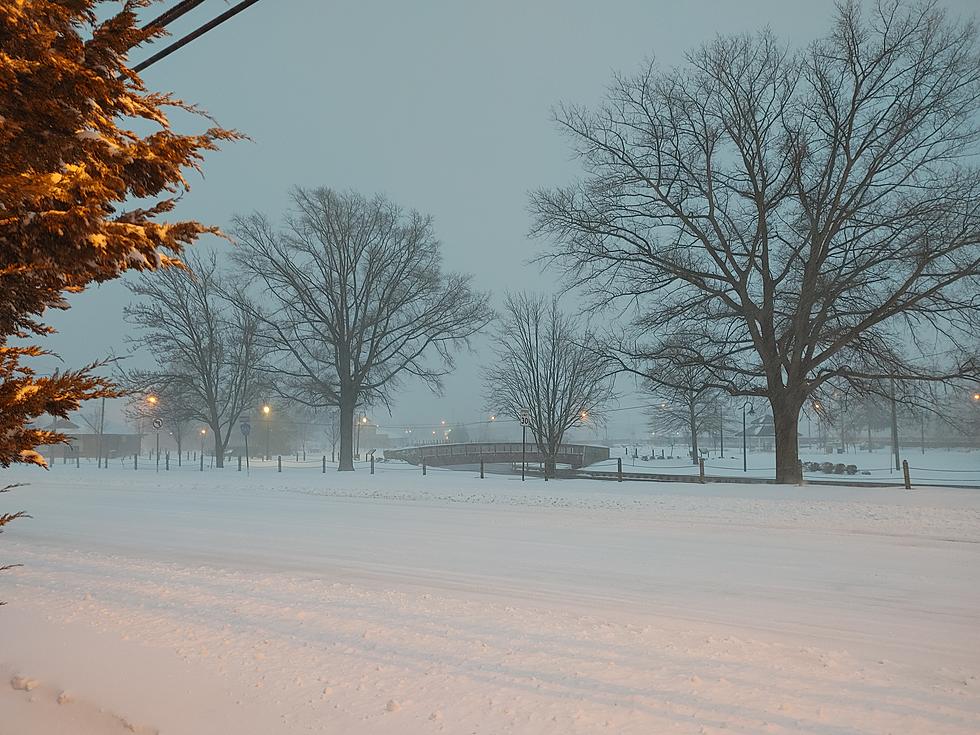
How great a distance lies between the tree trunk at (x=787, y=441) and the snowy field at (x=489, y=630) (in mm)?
8291

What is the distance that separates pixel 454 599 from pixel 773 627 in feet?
10.6

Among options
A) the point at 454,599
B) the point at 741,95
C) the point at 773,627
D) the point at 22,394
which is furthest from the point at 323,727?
the point at 741,95

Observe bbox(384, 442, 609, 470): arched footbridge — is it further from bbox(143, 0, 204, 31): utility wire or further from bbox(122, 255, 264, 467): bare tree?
bbox(143, 0, 204, 31): utility wire

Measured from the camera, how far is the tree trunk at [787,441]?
21.2 meters

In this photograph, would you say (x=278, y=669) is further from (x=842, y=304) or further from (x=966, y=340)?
(x=966, y=340)

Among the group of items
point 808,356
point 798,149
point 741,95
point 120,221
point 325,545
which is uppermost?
point 741,95

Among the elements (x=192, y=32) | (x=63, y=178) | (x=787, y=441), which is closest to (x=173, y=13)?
(x=192, y=32)

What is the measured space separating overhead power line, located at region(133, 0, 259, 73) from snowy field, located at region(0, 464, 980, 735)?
4182 mm

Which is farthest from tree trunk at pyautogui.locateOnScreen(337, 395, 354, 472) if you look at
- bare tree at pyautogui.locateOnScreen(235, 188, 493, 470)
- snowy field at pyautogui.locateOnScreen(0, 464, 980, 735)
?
snowy field at pyautogui.locateOnScreen(0, 464, 980, 735)

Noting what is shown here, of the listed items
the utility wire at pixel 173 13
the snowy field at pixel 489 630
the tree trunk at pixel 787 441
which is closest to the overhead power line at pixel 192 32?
the utility wire at pixel 173 13

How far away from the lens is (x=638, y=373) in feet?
72.7

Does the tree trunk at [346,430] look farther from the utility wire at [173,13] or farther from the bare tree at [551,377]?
the utility wire at [173,13]

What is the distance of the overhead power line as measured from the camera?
3752 millimetres

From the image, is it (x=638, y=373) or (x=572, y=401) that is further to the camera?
(x=572, y=401)
